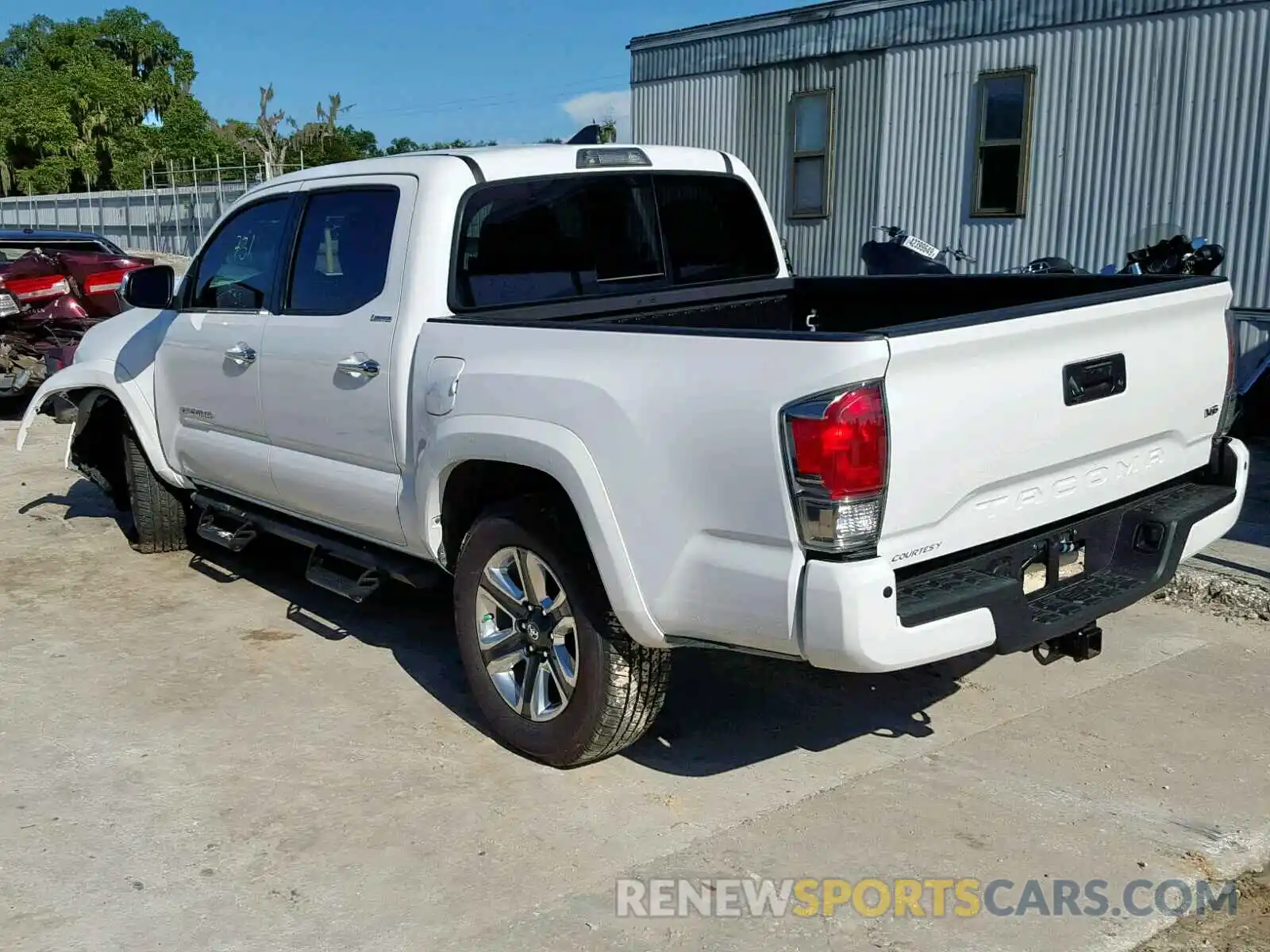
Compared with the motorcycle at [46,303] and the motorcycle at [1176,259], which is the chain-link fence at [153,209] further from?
the motorcycle at [1176,259]

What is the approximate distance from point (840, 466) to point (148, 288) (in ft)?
13.5

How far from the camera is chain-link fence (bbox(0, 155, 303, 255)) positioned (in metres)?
32.2

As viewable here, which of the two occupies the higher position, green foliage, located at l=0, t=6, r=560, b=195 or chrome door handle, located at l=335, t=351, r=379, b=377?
green foliage, located at l=0, t=6, r=560, b=195

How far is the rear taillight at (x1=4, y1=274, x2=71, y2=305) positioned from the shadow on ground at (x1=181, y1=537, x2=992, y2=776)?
6943 mm

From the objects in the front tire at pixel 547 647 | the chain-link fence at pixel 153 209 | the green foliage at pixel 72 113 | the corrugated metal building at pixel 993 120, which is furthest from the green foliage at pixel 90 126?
the front tire at pixel 547 647

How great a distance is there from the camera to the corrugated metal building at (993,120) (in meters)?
10.5

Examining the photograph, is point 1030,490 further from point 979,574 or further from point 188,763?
point 188,763

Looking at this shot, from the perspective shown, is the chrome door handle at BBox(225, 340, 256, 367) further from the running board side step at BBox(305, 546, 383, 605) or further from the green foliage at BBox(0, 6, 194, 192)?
the green foliage at BBox(0, 6, 194, 192)

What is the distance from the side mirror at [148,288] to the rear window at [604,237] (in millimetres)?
2146

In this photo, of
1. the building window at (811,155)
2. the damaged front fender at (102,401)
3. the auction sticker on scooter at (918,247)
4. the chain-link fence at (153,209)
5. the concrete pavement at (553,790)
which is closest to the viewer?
the concrete pavement at (553,790)

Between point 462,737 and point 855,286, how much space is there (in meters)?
2.48

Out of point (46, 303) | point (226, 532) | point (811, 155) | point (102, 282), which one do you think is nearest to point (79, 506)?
point (226, 532)

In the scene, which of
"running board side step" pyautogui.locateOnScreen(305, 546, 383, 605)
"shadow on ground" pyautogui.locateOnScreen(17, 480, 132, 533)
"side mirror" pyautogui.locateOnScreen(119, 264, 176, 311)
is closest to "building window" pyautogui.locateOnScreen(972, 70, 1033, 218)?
"shadow on ground" pyautogui.locateOnScreen(17, 480, 132, 533)

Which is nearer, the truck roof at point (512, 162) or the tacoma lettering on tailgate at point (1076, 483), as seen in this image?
the tacoma lettering on tailgate at point (1076, 483)
